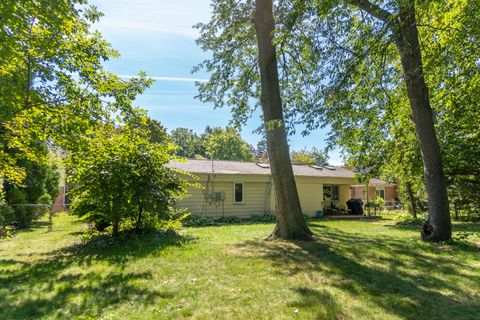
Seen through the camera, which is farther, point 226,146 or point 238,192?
point 226,146

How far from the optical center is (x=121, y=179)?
8.16 metres

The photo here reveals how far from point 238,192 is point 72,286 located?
42.9ft

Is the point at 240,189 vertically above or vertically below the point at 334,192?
above

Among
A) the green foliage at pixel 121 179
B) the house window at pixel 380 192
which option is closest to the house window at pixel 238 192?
the green foliage at pixel 121 179

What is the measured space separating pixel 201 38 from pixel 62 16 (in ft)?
17.2

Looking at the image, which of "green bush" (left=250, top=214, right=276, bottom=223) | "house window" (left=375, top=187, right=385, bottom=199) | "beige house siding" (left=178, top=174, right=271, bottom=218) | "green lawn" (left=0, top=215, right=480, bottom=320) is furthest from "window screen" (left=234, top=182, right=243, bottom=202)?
"house window" (left=375, top=187, right=385, bottom=199)

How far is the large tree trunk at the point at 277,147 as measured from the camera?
27.5 ft

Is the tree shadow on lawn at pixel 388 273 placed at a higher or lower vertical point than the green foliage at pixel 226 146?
lower

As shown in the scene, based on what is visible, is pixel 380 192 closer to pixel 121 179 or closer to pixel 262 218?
pixel 262 218

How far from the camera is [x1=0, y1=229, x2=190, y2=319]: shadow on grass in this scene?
376 cm

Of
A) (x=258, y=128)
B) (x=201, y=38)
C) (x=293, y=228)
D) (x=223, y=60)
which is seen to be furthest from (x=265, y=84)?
(x=293, y=228)

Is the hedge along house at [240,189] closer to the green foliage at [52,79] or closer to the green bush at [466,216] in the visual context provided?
the green bush at [466,216]

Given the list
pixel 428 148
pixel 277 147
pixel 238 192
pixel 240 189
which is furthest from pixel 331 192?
pixel 277 147

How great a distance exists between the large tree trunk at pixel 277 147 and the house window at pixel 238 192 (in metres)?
8.56
